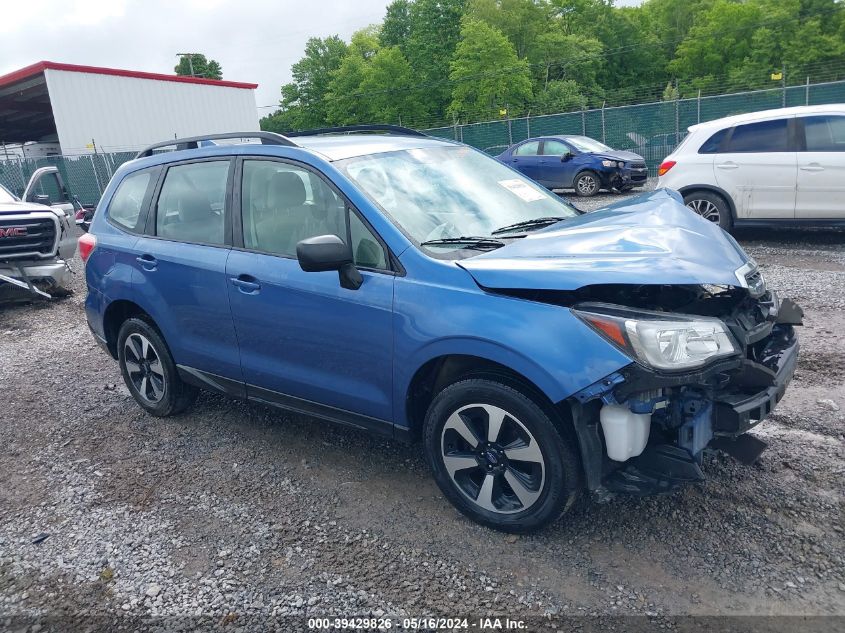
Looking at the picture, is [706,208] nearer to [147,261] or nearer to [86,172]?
[147,261]

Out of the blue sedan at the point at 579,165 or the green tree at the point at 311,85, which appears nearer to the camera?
the blue sedan at the point at 579,165

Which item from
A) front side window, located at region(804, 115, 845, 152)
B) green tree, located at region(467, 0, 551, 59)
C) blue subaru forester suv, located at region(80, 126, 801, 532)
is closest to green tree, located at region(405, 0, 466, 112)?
green tree, located at region(467, 0, 551, 59)

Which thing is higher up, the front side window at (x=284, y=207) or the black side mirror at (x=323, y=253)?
the front side window at (x=284, y=207)

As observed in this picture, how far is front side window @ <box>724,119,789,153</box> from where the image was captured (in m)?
8.82

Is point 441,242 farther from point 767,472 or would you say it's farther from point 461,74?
point 461,74

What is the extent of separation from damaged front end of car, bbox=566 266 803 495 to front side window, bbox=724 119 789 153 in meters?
6.93

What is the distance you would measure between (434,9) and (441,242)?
67.4m

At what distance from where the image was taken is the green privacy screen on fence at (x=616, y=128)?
20078 mm

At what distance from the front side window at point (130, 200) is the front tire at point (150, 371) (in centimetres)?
70

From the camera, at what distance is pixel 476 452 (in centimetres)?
313

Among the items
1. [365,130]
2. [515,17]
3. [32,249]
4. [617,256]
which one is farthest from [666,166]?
[515,17]

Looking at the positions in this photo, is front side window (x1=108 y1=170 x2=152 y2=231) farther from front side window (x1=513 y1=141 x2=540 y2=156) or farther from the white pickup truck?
front side window (x1=513 y1=141 x2=540 y2=156)

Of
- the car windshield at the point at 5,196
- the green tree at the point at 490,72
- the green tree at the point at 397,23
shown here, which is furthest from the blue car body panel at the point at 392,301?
the green tree at the point at 397,23

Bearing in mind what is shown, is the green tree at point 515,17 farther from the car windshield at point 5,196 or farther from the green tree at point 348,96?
the car windshield at point 5,196
